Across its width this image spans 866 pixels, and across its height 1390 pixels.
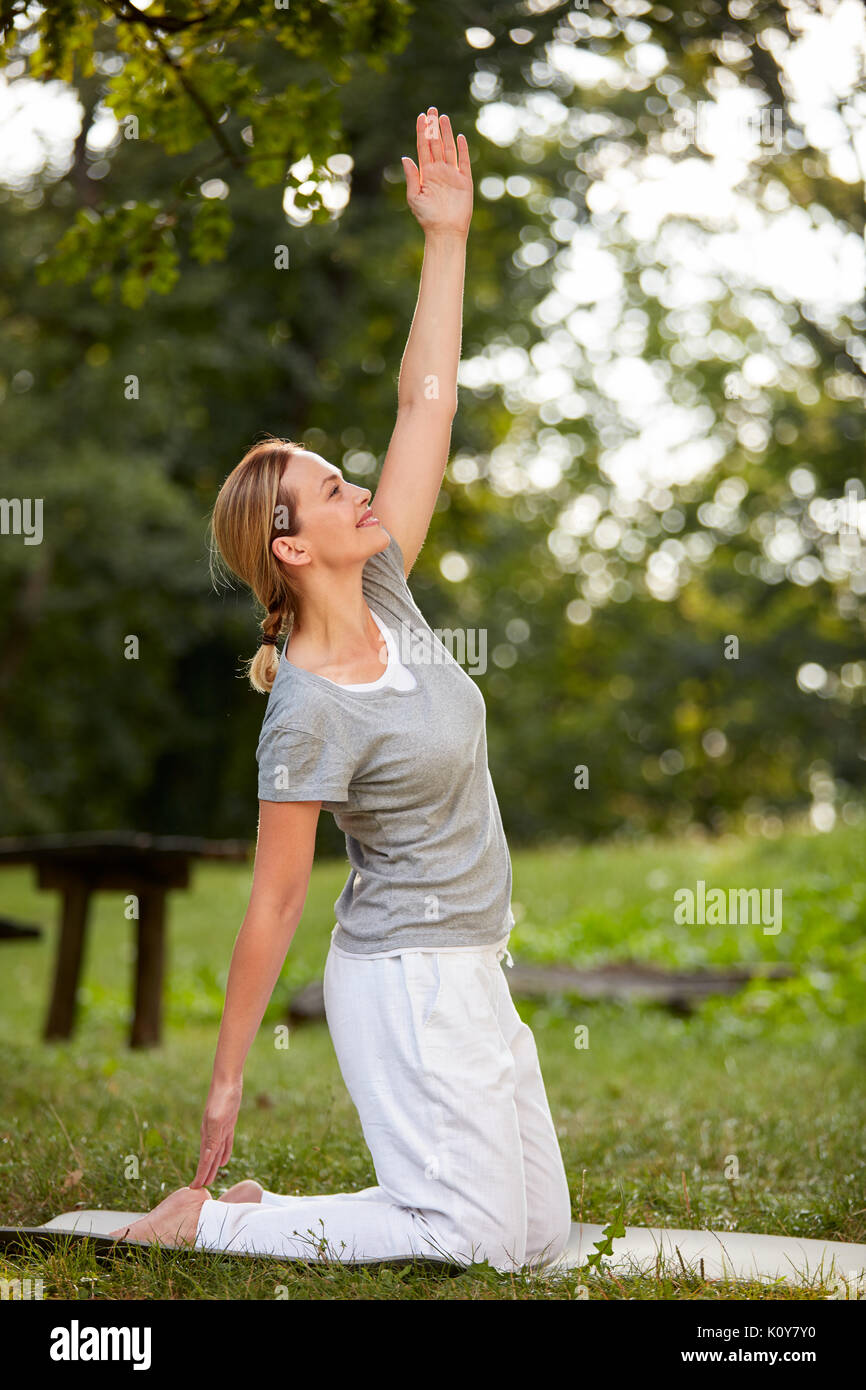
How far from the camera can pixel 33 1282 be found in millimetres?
2938

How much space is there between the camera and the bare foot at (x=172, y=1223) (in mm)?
3055

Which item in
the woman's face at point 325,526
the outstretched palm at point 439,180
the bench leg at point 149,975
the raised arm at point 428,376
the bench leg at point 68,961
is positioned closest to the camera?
the woman's face at point 325,526

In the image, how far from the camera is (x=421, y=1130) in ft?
9.68

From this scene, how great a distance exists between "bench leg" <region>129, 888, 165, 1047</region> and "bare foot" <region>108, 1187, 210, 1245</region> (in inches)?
176

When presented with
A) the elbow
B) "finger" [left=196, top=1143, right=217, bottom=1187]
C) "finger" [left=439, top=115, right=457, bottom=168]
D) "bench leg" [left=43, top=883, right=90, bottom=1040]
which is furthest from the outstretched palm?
"bench leg" [left=43, top=883, right=90, bottom=1040]

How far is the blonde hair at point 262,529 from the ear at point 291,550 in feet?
0.10

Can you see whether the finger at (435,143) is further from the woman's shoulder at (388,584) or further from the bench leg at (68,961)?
the bench leg at (68,961)

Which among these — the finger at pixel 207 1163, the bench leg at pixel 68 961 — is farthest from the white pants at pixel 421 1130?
the bench leg at pixel 68 961

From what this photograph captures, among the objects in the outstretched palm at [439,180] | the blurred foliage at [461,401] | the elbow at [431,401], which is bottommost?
the blurred foliage at [461,401]

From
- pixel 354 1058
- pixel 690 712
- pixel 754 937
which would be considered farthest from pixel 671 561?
pixel 354 1058

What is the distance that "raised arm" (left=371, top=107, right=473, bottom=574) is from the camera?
3.54 metres

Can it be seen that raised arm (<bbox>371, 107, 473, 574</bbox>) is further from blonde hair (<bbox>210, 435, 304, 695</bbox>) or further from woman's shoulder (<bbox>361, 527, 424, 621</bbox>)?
blonde hair (<bbox>210, 435, 304, 695</bbox>)
